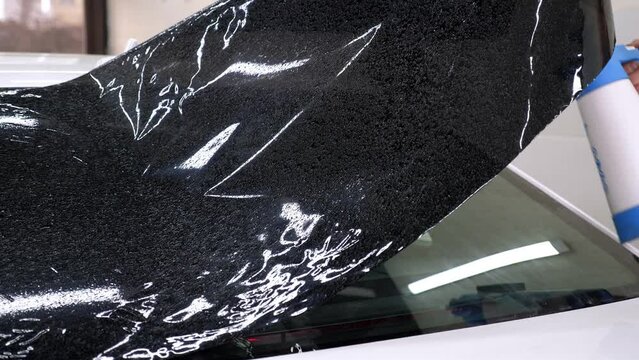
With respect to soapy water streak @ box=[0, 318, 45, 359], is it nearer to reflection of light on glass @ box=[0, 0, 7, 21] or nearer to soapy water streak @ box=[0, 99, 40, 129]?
soapy water streak @ box=[0, 99, 40, 129]

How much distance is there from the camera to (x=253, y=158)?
731 millimetres

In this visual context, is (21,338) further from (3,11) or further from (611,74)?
(3,11)

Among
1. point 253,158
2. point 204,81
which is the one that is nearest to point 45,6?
point 204,81

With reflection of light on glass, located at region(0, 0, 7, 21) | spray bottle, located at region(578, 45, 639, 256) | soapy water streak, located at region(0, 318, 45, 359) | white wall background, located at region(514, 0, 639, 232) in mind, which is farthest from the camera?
reflection of light on glass, located at region(0, 0, 7, 21)

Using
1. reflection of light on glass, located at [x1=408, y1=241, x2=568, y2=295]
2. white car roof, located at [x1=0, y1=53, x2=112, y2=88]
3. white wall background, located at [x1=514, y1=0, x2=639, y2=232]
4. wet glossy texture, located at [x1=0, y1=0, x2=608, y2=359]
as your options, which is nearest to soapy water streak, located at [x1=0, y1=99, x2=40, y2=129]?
wet glossy texture, located at [x1=0, y1=0, x2=608, y2=359]

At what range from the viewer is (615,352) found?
27.3 inches

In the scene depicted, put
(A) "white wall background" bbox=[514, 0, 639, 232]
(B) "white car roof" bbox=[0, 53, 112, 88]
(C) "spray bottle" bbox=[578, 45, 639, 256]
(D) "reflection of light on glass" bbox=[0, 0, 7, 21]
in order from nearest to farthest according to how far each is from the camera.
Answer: (C) "spray bottle" bbox=[578, 45, 639, 256]
(B) "white car roof" bbox=[0, 53, 112, 88]
(A) "white wall background" bbox=[514, 0, 639, 232]
(D) "reflection of light on glass" bbox=[0, 0, 7, 21]

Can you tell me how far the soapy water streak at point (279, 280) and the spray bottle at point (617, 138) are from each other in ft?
1.07

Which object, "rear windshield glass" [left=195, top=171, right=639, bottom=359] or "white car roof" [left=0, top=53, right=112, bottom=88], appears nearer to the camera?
"rear windshield glass" [left=195, top=171, right=639, bottom=359]

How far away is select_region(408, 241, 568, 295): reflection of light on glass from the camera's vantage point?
2.68 ft

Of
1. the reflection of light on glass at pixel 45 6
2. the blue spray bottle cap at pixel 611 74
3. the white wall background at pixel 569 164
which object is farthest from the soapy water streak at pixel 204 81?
the reflection of light on glass at pixel 45 6

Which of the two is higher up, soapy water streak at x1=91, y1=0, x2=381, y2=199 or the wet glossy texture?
soapy water streak at x1=91, y1=0, x2=381, y2=199

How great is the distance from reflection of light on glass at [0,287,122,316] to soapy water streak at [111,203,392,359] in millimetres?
56

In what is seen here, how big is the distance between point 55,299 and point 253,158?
0.80 ft
